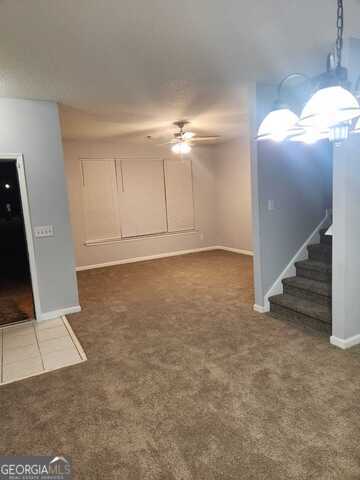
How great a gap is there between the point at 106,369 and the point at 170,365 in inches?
21.3

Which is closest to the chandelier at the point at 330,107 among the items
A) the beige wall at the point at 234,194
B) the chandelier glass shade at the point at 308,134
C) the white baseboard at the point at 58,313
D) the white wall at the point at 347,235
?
the chandelier glass shade at the point at 308,134

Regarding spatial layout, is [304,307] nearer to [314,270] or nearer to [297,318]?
[297,318]

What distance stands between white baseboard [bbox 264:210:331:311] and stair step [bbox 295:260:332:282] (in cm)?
7

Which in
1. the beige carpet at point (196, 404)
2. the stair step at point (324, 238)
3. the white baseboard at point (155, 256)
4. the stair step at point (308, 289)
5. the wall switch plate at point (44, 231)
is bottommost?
the beige carpet at point (196, 404)

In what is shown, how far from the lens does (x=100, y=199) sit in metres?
6.41

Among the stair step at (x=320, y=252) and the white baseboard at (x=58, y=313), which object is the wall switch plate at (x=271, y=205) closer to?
the stair step at (x=320, y=252)

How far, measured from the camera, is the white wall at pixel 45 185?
11.5ft

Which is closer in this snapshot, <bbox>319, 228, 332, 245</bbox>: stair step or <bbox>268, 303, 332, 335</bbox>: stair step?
<bbox>268, 303, 332, 335</bbox>: stair step

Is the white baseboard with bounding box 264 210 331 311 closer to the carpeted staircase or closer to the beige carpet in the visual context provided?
the carpeted staircase

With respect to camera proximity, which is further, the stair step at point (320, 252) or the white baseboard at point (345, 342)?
the stair step at point (320, 252)

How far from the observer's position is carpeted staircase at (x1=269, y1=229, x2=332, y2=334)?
3143 millimetres

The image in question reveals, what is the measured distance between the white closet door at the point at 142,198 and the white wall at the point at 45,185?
2.88 metres

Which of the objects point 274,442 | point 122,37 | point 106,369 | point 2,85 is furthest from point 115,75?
point 274,442

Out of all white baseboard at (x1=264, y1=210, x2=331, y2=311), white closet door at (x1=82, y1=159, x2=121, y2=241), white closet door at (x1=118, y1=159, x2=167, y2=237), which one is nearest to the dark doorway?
white closet door at (x1=82, y1=159, x2=121, y2=241)
